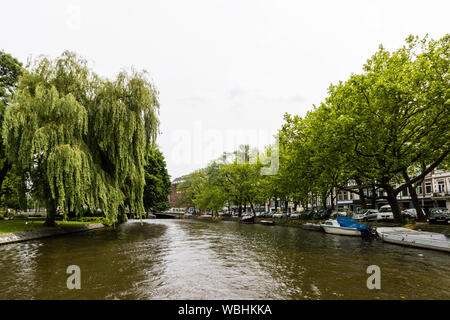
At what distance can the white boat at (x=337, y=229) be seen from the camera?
2546 cm

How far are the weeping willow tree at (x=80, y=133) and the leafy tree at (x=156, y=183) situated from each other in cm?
2237

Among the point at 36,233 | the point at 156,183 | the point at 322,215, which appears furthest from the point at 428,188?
the point at 36,233

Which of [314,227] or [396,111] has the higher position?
[396,111]

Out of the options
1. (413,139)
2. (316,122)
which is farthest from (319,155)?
(413,139)

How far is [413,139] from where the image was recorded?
22.4 m

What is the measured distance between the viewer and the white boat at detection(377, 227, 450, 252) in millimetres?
16931

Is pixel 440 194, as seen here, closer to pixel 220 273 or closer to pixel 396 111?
pixel 396 111

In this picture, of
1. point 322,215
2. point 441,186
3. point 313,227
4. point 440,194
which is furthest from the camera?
point 441,186

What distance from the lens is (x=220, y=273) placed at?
449 inches

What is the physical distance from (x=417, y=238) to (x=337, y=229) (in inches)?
373

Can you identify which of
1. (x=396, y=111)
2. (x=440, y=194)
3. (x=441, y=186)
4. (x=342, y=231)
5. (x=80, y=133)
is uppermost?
(x=396, y=111)

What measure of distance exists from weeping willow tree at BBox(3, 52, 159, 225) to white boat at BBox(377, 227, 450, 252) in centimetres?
1998

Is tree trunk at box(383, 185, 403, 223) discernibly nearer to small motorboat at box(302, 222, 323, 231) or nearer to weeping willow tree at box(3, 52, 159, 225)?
small motorboat at box(302, 222, 323, 231)
